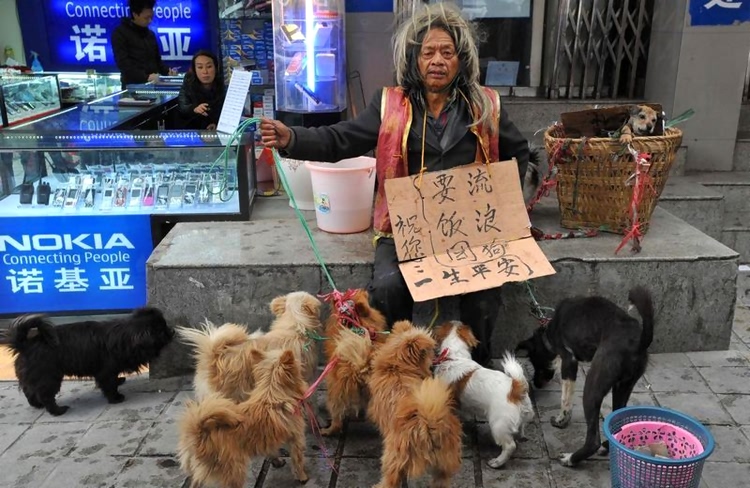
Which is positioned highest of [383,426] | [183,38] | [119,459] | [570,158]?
[183,38]

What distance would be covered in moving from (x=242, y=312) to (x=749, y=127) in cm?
548

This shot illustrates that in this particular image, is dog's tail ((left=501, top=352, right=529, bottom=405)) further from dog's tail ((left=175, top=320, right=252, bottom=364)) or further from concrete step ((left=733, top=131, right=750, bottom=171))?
concrete step ((left=733, top=131, right=750, bottom=171))

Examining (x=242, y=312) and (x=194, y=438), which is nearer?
(x=194, y=438)

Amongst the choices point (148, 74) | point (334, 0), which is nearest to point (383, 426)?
point (334, 0)

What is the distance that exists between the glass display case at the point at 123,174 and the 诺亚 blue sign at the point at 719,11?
4.03 metres

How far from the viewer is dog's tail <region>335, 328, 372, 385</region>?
9.34 ft

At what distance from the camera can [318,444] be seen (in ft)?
10.1

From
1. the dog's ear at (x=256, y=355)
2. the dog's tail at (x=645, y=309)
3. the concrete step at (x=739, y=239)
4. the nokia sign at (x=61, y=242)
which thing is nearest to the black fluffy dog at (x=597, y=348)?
the dog's tail at (x=645, y=309)

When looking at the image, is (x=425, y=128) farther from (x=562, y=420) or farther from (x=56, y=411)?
(x=56, y=411)

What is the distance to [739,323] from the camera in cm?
429

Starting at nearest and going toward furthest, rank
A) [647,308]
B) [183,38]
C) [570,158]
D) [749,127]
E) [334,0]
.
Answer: [647,308], [570,158], [334,0], [749,127], [183,38]

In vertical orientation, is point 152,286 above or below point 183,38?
below

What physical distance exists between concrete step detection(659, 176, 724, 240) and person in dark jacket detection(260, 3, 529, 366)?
2.32 m

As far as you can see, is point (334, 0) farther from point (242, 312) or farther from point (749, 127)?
point (749, 127)
